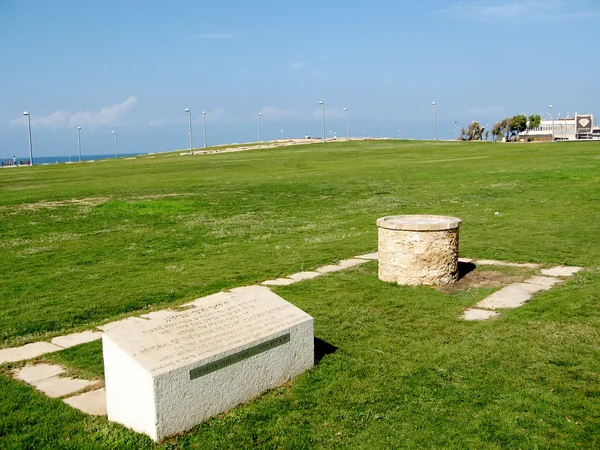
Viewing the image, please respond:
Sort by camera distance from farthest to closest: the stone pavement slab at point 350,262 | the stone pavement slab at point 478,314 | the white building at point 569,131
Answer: the white building at point 569,131
the stone pavement slab at point 350,262
the stone pavement slab at point 478,314

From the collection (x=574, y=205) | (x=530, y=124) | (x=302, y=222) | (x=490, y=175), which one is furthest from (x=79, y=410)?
(x=530, y=124)

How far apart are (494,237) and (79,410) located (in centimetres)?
1112

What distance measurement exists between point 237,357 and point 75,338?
3339mm

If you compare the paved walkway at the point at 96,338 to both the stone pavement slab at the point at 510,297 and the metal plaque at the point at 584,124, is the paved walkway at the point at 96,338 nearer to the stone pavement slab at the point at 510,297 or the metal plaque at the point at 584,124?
the stone pavement slab at the point at 510,297

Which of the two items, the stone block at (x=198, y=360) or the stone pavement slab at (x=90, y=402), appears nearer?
the stone block at (x=198, y=360)

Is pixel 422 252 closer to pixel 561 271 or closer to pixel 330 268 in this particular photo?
pixel 330 268

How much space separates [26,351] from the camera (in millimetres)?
7605

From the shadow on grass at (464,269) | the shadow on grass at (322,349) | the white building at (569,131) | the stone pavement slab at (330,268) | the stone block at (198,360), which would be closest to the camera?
the stone block at (198,360)

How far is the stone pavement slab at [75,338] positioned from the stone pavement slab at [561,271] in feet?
25.3

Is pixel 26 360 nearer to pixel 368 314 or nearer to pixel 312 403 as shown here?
pixel 312 403

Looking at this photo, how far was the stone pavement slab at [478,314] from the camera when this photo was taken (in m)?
8.54

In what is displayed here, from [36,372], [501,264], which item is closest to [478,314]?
[501,264]

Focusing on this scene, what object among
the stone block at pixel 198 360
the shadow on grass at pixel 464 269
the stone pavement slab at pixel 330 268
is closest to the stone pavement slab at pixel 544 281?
the shadow on grass at pixel 464 269

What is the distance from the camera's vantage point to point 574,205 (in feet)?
64.0
